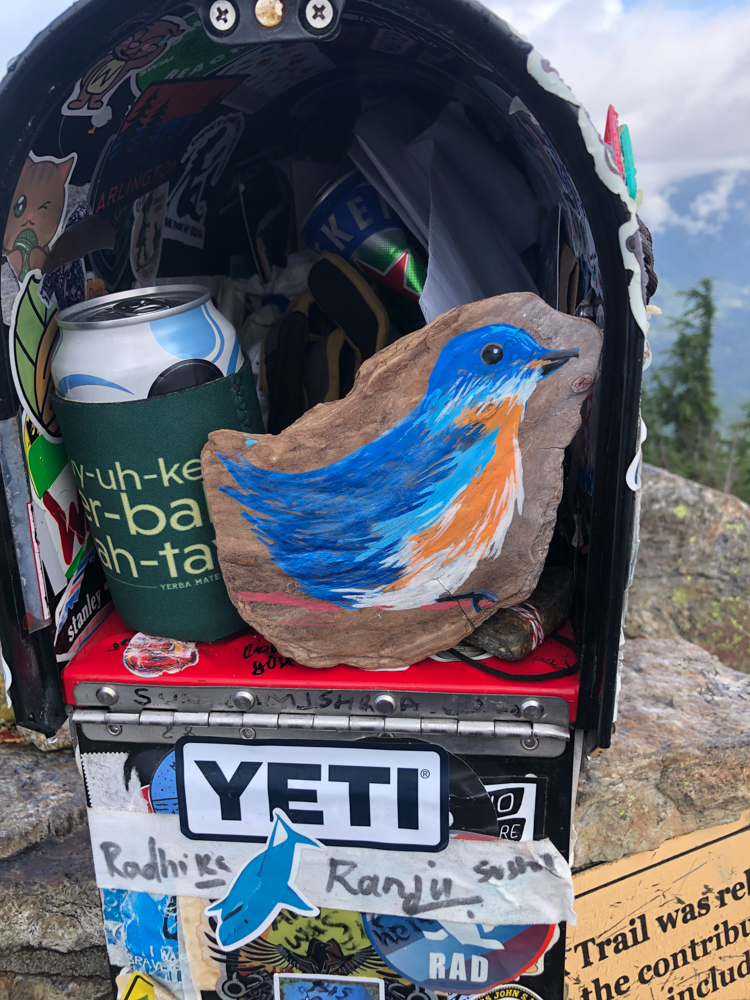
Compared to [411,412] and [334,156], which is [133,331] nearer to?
[411,412]

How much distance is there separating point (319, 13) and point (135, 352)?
595mm

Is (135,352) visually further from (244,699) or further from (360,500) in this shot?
(244,699)

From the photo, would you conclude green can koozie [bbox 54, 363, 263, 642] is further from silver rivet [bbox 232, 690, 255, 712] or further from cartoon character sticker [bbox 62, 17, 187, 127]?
cartoon character sticker [bbox 62, 17, 187, 127]

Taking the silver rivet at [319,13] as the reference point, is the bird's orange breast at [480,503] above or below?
below

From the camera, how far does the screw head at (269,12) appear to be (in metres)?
1.01

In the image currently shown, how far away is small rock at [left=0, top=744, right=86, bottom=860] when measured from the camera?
6.68 ft

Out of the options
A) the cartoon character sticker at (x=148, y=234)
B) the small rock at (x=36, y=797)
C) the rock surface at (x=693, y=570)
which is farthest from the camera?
the rock surface at (x=693, y=570)

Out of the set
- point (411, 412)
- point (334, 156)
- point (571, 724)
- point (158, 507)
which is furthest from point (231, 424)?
point (334, 156)

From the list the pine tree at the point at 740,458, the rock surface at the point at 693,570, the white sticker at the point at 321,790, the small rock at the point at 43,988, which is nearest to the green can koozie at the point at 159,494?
the white sticker at the point at 321,790

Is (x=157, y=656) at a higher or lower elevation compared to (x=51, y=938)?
higher

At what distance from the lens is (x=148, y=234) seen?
171cm

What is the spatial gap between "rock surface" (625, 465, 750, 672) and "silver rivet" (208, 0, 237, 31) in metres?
2.75

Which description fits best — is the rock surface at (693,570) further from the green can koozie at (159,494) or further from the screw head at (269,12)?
the screw head at (269,12)

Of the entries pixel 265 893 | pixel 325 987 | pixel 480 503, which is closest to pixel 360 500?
pixel 480 503
